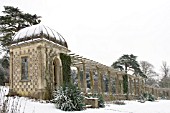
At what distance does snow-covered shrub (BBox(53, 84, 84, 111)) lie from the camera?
12078mm

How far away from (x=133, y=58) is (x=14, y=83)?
35.3m

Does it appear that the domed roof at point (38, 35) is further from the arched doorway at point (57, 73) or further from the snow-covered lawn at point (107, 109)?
the snow-covered lawn at point (107, 109)

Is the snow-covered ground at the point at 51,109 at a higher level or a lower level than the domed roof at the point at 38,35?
lower

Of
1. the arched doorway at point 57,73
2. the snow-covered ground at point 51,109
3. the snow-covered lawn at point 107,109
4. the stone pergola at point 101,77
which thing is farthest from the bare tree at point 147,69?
the arched doorway at point 57,73

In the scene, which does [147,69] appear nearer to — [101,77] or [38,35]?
[101,77]

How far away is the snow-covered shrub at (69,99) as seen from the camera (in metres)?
12.1

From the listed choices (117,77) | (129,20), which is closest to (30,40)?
(129,20)

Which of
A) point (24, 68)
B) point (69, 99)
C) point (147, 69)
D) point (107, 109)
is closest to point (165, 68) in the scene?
point (147, 69)

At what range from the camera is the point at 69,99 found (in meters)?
12.3

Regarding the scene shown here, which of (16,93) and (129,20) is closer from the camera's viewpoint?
(16,93)

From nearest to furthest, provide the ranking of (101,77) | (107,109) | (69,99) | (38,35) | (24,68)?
(69,99), (107,109), (38,35), (24,68), (101,77)

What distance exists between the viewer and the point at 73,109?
40.0ft

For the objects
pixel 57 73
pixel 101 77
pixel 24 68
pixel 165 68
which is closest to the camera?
pixel 24 68

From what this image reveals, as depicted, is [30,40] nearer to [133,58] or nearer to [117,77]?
[117,77]
